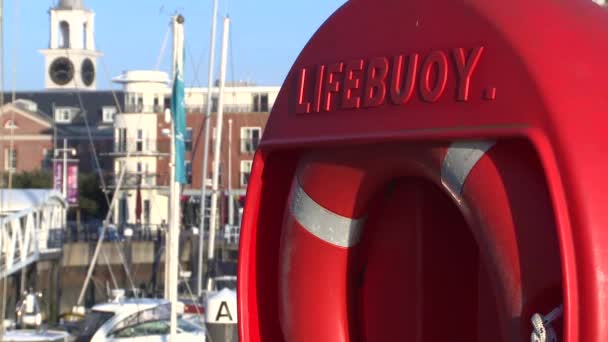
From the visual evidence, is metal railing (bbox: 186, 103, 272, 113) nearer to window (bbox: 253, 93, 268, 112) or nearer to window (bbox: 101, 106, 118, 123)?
window (bbox: 253, 93, 268, 112)

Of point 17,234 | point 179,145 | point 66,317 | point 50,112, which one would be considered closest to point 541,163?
point 179,145

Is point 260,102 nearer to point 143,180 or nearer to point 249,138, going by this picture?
point 249,138

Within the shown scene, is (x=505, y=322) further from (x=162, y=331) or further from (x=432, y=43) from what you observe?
(x=162, y=331)

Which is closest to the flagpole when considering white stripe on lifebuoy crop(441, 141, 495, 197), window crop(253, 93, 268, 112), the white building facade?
white stripe on lifebuoy crop(441, 141, 495, 197)

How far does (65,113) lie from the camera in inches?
3214

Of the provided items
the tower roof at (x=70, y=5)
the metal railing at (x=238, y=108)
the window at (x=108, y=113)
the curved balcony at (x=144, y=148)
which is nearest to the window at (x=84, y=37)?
the tower roof at (x=70, y=5)

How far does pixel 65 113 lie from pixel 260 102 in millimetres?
28807

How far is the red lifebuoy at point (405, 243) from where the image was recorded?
3.28 meters

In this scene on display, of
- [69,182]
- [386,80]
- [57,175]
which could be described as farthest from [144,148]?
[386,80]

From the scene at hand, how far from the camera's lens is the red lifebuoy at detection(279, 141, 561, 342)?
328 cm

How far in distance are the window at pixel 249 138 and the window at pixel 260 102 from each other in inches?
74.4

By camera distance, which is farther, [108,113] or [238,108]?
[108,113]

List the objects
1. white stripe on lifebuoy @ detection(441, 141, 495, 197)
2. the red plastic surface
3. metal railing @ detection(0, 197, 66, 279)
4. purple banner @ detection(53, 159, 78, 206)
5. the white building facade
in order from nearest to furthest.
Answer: the red plastic surface, white stripe on lifebuoy @ detection(441, 141, 495, 197), metal railing @ detection(0, 197, 66, 279), purple banner @ detection(53, 159, 78, 206), the white building facade

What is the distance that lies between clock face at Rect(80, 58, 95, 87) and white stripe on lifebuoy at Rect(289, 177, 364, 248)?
90.9 meters
